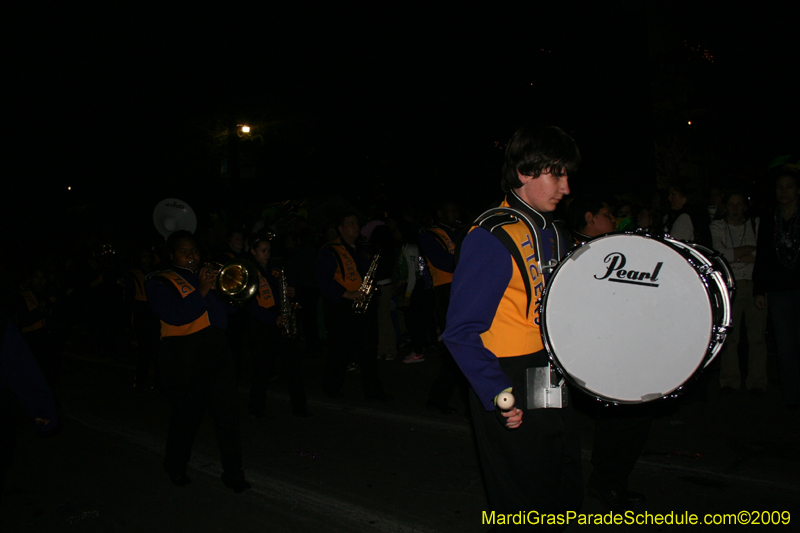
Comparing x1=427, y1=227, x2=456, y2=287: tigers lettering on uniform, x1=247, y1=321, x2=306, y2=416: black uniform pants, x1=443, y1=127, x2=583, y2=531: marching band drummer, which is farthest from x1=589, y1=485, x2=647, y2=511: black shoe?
x1=247, y1=321, x2=306, y2=416: black uniform pants

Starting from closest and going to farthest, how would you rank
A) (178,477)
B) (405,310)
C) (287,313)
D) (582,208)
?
1. (582,208)
2. (178,477)
3. (287,313)
4. (405,310)

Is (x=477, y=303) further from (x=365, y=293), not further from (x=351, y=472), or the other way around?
(x=365, y=293)

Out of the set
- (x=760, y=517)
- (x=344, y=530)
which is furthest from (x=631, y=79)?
(x=344, y=530)

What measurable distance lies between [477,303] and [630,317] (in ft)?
1.81

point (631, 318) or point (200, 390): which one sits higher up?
point (631, 318)

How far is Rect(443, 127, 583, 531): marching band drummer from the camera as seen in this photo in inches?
87.9

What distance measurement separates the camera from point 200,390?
14.0 ft

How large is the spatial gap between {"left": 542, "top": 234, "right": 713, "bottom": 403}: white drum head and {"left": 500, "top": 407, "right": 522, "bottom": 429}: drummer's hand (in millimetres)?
237

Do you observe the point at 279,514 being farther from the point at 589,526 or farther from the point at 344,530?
the point at 589,526

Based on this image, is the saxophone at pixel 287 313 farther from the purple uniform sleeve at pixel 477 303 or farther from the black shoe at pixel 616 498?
the purple uniform sleeve at pixel 477 303

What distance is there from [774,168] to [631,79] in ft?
18.3

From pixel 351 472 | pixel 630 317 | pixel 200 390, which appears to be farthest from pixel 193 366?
pixel 630 317

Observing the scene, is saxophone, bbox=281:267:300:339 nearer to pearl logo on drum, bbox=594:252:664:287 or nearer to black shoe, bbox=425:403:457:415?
black shoe, bbox=425:403:457:415

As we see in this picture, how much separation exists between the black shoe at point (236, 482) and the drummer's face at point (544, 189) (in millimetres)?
3034
